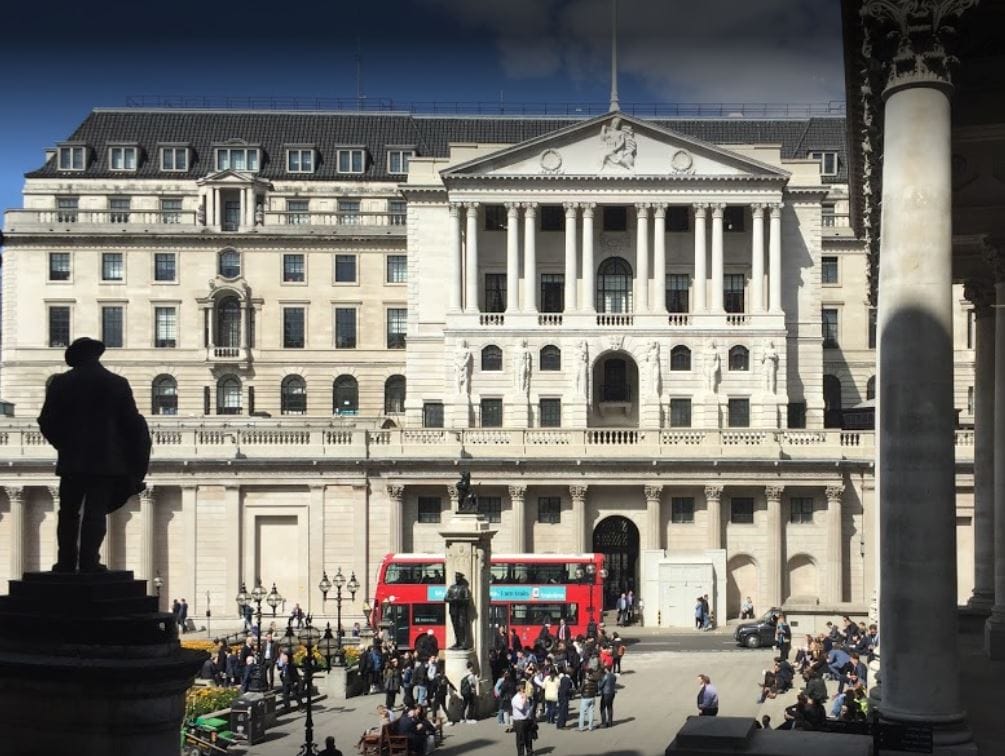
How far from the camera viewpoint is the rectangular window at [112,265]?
9144 centimetres

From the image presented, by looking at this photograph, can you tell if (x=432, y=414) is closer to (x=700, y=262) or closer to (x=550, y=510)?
(x=550, y=510)

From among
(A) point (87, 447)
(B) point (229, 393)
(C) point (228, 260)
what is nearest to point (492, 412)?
(B) point (229, 393)

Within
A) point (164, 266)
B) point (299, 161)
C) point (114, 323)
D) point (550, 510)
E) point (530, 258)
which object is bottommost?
point (550, 510)

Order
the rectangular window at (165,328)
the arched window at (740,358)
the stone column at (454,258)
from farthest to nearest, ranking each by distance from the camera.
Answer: the rectangular window at (165,328), the stone column at (454,258), the arched window at (740,358)

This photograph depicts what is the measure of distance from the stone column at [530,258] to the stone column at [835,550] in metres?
20.1

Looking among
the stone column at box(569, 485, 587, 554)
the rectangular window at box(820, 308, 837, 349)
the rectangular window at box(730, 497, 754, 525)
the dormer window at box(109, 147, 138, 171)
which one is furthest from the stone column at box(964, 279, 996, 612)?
the dormer window at box(109, 147, 138, 171)

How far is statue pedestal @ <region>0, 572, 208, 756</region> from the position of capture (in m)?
15.0

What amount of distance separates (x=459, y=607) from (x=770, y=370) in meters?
40.0

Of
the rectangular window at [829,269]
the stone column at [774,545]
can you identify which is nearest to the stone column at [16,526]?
the stone column at [774,545]

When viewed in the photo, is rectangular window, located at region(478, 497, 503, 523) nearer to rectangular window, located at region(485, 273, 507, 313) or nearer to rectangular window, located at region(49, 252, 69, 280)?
rectangular window, located at region(485, 273, 507, 313)

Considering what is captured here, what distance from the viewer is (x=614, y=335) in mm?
79062

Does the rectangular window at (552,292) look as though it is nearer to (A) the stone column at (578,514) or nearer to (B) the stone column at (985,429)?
(A) the stone column at (578,514)

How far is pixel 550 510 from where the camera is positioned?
71.6 metres

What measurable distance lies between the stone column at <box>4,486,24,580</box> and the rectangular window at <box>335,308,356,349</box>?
27.4 m
